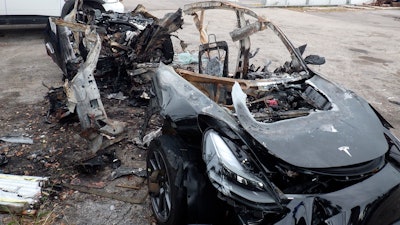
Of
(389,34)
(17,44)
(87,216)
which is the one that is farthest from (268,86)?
(389,34)

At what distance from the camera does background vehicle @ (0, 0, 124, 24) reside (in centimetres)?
848

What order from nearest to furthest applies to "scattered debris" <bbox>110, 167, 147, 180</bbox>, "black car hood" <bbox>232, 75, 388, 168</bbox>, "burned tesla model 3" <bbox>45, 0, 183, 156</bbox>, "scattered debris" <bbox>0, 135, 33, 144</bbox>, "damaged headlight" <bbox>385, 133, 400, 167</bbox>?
"black car hood" <bbox>232, 75, 388, 168</bbox> < "damaged headlight" <bbox>385, 133, 400, 167</bbox> < "scattered debris" <bbox>110, 167, 147, 180</bbox> < "scattered debris" <bbox>0, 135, 33, 144</bbox> < "burned tesla model 3" <bbox>45, 0, 183, 156</bbox>

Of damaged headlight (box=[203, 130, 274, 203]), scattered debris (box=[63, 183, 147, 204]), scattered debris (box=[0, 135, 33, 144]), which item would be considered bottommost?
scattered debris (box=[63, 183, 147, 204])

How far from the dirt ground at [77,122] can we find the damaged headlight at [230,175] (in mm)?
1202

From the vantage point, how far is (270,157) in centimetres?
230

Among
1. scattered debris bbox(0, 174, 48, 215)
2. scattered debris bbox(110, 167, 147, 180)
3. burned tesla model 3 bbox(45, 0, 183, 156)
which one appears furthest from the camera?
burned tesla model 3 bbox(45, 0, 183, 156)

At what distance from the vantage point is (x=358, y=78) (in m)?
7.44

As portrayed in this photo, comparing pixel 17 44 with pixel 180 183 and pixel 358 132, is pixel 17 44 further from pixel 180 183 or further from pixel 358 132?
pixel 358 132

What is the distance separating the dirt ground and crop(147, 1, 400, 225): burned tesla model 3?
2.06ft

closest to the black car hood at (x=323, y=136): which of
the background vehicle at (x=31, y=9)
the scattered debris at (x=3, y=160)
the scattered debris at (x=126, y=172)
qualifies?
the scattered debris at (x=126, y=172)

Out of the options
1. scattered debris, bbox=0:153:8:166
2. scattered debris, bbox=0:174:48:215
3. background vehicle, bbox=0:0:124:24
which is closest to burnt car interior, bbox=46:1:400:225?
scattered debris, bbox=0:174:48:215

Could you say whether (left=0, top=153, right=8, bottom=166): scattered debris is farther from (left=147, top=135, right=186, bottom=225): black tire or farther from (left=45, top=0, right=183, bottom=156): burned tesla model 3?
(left=147, top=135, right=186, bottom=225): black tire

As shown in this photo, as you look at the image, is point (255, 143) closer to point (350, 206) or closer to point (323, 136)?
point (323, 136)

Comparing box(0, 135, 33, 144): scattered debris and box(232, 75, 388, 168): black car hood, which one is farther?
box(0, 135, 33, 144): scattered debris
